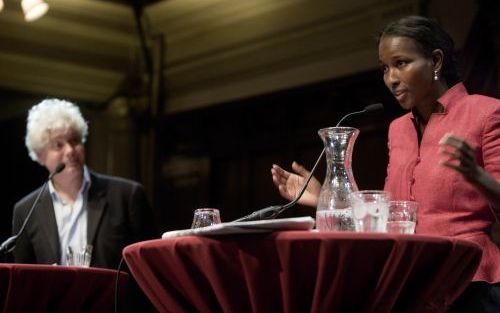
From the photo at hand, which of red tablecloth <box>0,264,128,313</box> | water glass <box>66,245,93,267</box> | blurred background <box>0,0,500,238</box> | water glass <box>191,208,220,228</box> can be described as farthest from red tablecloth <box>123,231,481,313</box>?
blurred background <box>0,0,500,238</box>

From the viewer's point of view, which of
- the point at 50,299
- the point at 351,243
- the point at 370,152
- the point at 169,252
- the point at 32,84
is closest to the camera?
the point at 351,243

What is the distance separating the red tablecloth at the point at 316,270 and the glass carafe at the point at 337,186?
23 centimetres

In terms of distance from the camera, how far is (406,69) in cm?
214

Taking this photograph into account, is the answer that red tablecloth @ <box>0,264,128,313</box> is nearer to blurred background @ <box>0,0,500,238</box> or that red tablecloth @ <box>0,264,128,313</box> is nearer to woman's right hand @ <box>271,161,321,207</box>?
woman's right hand @ <box>271,161,321,207</box>

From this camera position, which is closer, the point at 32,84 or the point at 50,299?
the point at 50,299

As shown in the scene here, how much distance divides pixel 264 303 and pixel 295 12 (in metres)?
4.48

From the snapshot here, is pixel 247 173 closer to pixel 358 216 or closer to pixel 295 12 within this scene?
pixel 295 12

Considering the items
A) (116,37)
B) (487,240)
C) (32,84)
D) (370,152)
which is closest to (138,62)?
(116,37)

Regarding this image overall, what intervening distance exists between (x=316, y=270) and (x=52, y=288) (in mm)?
1088

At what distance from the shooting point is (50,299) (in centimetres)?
252

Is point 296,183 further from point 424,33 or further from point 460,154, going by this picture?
point 460,154

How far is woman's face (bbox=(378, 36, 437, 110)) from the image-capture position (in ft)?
7.02

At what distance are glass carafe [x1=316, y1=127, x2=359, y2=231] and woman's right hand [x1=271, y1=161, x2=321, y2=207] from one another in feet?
0.74

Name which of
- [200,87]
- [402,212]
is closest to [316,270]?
[402,212]
